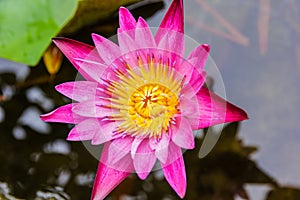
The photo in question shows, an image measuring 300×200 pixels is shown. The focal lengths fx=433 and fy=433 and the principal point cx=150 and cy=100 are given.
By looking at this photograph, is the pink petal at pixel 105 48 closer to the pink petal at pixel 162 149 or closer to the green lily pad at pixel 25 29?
the pink petal at pixel 162 149

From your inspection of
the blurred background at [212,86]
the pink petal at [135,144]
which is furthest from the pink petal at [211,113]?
the blurred background at [212,86]

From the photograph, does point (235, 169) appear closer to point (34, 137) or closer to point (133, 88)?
point (133, 88)

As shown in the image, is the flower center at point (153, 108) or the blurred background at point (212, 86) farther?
the blurred background at point (212, 86)

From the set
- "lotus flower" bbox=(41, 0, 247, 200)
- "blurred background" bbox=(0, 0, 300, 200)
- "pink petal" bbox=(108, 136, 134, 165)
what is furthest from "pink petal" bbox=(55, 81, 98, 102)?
"blurred background" bbox=(0, 0, 300, 200)

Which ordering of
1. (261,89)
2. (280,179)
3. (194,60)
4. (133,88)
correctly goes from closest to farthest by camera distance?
(194,60), (133,88), (280,179), (261,89)

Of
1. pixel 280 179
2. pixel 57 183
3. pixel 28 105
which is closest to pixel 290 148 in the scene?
pixel 280 179
